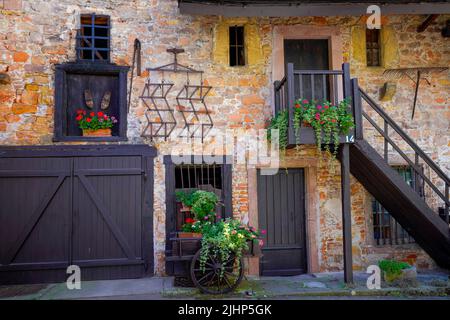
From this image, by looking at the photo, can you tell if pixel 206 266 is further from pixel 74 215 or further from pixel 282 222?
pixel 74 215

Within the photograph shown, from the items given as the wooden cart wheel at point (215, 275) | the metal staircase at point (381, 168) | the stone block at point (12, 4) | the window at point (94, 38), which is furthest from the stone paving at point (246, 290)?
the stone block at point (12, 4)

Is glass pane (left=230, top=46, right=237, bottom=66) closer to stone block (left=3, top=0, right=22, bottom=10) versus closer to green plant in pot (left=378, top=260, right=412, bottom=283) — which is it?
stone block (left=3, top=0, right=22, bottom=10)

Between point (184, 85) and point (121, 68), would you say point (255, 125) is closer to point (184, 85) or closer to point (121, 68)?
point (184, 85)


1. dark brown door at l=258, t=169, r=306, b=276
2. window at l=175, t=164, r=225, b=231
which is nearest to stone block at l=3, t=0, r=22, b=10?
window at l=175, t=164, r=225, b=231

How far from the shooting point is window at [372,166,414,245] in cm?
812

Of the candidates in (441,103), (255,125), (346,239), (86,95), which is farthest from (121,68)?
(441,103)

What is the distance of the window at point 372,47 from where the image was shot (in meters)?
8.49

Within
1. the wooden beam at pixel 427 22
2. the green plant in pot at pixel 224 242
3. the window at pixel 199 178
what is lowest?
the green plant in pot at pixel 224 242

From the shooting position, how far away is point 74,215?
24.3ft

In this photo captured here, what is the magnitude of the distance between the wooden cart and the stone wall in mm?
1070

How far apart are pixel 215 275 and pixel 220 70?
12.9ft

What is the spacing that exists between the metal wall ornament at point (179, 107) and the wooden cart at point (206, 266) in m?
2.20

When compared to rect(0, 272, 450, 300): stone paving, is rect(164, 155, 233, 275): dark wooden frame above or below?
above

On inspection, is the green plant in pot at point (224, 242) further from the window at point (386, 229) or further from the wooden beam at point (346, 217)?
the window at point (386, 229)
